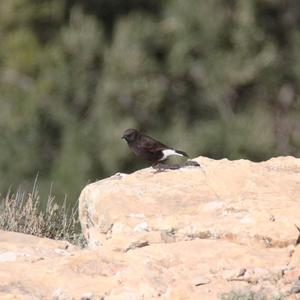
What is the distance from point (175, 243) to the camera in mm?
6457

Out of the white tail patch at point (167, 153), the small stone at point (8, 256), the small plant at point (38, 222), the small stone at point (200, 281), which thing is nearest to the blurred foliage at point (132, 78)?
the white tail patch at point (167, 153)

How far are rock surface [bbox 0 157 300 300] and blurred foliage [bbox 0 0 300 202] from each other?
10833 millimetres

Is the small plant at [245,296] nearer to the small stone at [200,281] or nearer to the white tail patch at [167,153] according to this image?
the small stone at [200,281]

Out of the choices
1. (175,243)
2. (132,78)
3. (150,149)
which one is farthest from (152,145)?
(132,78)

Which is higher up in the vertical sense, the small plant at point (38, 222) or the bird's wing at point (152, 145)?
the bird's wing at point (152, 145)

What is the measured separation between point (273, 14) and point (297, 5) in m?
0.43

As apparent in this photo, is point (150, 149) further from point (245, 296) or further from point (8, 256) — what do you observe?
point (245, 296)

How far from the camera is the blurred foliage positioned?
730 inches

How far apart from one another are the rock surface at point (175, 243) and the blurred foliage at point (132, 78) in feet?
35.5

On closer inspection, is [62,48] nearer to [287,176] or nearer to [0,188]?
[0,188]

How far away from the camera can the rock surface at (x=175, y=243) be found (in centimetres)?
602

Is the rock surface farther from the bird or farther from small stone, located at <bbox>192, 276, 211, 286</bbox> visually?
the bird

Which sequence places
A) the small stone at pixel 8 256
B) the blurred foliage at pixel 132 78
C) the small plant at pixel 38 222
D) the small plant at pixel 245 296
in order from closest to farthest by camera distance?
the small plant at pixel 245 296 → the small stone at pixel 8 256 → the small plant at pixel 38 222 → the blurred foliage at pixel 132 78

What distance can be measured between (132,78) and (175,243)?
475 inches
